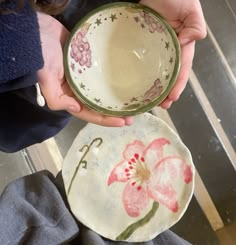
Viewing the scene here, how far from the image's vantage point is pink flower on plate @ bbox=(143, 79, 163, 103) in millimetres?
579

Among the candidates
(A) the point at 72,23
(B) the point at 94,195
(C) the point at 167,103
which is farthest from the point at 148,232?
(A) the point at 72,23

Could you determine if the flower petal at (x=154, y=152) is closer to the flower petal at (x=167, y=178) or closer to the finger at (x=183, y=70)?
the flower petal at (x=167, y=178)

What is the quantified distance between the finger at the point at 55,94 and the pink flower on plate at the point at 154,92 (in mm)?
95

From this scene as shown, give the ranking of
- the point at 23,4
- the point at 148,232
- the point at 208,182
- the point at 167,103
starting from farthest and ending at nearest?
the point at 208,182 → the point at 148,232 → the point at 167,103 → the point at 23,4

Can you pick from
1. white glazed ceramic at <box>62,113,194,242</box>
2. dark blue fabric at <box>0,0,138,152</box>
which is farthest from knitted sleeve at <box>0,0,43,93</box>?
white glazed ceramic at <box>62,113,194,242</box>

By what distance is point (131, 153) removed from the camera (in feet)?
2.60

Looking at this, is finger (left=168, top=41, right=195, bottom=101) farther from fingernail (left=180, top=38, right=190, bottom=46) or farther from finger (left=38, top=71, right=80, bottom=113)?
finger (left=38, top=71, right=80, bottom=113)

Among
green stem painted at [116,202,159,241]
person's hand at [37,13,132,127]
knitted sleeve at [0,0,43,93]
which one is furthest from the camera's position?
green stem painted at [116,202,159,241]

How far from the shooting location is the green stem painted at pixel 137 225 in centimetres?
71

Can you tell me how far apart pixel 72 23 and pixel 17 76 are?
0.57 ft

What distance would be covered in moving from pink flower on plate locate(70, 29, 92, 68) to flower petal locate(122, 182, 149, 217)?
269 mm

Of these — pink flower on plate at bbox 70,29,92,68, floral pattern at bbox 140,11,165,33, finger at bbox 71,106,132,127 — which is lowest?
finger at bbox 71,106,132,127

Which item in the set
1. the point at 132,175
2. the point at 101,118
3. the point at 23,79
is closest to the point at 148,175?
the point at 132,175

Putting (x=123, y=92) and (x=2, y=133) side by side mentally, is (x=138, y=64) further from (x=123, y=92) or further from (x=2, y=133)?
(x=2, y=133)
